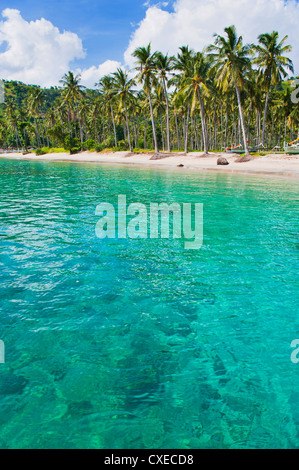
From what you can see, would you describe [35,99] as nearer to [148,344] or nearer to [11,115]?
[11,115]

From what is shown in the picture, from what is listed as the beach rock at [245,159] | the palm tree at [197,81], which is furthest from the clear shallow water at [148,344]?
the palm tree at [197,81]

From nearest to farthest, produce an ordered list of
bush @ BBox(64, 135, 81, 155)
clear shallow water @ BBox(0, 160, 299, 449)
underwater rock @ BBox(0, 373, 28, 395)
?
1. clear shallow water @ BBox(0, 160, 299, 449)
2. underwater rock @ BBox(0, 373, 28, 395)
3. bush @ BBox(64, 135, 81, 155)

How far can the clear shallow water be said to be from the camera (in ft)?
10.1

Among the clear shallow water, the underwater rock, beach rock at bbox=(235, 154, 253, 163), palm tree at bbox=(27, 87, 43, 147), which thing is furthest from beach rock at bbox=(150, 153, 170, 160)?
the underwater rock

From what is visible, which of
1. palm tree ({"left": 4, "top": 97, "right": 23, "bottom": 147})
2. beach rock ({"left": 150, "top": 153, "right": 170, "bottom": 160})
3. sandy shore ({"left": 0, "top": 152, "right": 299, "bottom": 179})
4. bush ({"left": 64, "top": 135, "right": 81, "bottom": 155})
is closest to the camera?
sandy shore ({"left": 0, "top": 152, "right": 299, "bottom": 179})

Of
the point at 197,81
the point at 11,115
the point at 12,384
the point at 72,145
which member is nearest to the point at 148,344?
the point at 12,384

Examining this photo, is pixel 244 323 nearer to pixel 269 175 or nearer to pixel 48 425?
pixel 48 425

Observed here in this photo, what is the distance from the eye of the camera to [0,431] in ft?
9.98

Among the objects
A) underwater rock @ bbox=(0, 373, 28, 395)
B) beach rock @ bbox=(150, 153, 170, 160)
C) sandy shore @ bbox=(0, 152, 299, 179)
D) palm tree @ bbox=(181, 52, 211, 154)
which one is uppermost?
palm tree @ bbox=(181, 52, 211, 154)

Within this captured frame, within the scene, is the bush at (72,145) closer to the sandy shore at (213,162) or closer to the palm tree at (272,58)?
the sandy shore at (213,162)

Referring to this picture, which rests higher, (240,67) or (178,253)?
(240,67)

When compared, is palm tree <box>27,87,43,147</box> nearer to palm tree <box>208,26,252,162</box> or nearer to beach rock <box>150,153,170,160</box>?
beach rock <box>150,153,170,160</box>
